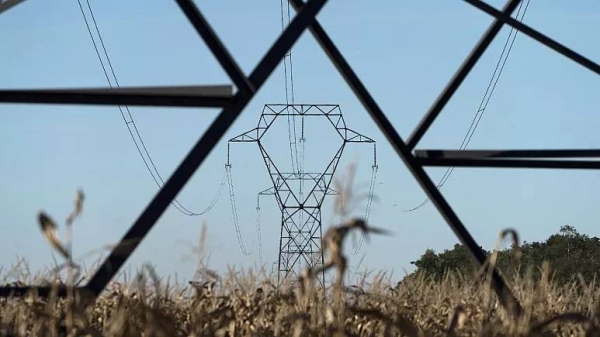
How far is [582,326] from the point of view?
4.45 meters

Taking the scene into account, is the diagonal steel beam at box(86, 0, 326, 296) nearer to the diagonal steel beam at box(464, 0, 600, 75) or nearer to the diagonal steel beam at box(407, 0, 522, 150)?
the diagonal steel beam at box(407, 0, 522, 150)

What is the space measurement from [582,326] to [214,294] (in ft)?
5.42

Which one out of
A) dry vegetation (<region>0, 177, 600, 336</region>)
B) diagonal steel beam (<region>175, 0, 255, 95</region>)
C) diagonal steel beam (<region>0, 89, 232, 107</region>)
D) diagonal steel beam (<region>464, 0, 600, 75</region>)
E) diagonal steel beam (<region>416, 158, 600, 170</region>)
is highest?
diagonal steel beam (<region>464, 0, 600, 75</region>)

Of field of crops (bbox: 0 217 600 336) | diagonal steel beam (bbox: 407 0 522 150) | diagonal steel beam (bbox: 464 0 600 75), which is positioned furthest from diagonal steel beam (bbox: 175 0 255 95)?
diagonal steel beam (bbox: 464 0 600 75)

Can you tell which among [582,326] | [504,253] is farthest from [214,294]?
[504,253]

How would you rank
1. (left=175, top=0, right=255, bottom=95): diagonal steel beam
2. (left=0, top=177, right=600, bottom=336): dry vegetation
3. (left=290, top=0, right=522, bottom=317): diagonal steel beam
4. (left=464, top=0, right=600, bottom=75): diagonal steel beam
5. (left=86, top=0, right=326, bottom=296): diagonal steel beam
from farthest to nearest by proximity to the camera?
(left=464, top=0, right=600, bottom=75): diagonal steel beam, (left=290, top=0, right=522, bottom=317): diagonal steel beam, (left=175, top=0, right=255, bottom=95): diagonal steel beam, (left=86, top=0, right=326, bottom=296): diagonal steel beam, (left=0, top=177, right=600, bottom=336): dry vegetation

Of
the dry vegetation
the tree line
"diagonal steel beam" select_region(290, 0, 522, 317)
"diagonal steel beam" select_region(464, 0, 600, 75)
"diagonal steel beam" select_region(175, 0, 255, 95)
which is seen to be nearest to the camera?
the dry vegetation

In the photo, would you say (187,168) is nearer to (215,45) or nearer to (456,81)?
(215,45)

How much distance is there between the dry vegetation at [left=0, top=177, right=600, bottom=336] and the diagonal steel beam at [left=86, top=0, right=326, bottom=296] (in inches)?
4.6

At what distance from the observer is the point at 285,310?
369 centimetres

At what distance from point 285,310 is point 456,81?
1.68 m

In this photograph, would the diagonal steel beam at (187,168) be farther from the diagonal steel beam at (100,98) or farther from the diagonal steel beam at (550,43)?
the diagonal steel beam at (550,43)

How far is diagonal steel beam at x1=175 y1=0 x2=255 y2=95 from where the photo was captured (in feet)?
12.0

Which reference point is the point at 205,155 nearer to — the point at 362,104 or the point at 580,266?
the point at 362,104
